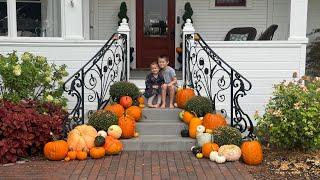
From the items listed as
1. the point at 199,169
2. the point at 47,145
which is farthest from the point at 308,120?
the point at 47,145

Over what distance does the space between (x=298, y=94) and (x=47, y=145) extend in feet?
11.3

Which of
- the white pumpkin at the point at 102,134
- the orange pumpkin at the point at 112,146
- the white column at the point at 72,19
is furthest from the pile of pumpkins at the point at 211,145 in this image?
the white column at the point at 72,19

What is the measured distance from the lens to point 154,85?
8.37 meters

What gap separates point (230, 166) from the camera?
650 centimetres

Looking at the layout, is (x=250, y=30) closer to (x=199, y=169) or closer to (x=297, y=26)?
(x=297, y=26)

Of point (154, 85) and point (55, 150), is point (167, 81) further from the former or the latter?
point (55, 150)

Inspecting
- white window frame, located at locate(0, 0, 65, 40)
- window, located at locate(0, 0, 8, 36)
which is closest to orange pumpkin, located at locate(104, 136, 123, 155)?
white window frame, located at locate(0, 0, 65, 40)

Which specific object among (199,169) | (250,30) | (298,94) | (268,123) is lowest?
(199,169)

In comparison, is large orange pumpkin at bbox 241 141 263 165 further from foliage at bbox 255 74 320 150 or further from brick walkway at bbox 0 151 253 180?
foliage at bbox 255 74 320 150

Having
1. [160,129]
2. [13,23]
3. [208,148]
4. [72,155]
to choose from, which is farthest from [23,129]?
[13,23]

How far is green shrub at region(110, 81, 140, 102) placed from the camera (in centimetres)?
810

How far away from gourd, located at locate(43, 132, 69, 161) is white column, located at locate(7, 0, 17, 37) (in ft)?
11.6

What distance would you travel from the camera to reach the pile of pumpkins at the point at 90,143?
22.0ft

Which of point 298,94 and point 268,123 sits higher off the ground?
point 298,94
